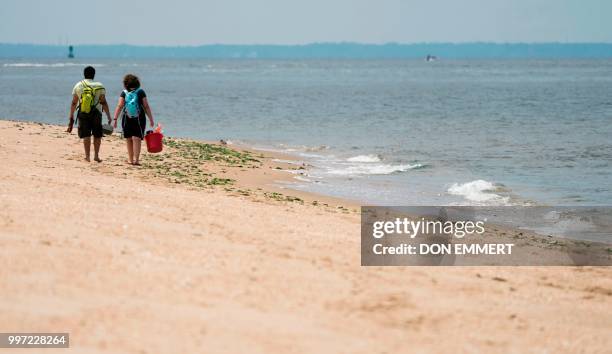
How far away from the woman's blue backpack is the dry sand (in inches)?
180

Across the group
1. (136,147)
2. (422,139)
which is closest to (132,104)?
(136,147)

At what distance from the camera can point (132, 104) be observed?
13.9 meters

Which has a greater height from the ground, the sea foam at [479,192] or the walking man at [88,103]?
the walking man at [88,103]

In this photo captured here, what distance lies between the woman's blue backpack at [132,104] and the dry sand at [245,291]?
4.56 m

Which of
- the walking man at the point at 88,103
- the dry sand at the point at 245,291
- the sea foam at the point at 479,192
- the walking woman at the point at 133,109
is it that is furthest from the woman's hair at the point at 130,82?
the sea foam at the point at 479,192

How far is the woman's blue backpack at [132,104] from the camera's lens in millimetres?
13836

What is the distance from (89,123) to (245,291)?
25.7 ft

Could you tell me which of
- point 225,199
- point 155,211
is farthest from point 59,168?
point 155,211

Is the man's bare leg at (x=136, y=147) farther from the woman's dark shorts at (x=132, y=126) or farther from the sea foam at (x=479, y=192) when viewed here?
the sea foam at (x=479, y=192)

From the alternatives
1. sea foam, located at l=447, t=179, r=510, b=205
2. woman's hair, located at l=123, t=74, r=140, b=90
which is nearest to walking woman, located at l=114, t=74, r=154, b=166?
woman's hair, located at l=123, t=74, r=140, b=90

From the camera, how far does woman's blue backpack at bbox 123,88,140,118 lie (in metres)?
13.8

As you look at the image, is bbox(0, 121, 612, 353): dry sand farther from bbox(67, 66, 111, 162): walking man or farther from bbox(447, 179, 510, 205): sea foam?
bbox(447, 179, 510, 205): sea foam

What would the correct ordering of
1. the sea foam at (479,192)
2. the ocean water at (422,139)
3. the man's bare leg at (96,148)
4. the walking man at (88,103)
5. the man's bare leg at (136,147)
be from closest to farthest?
the walking man at (88,103) < the man's bare leg at (96,148) < the man's bare leg at (136,147) < the sea foam at (479,192) < the ocean water at (422,139)

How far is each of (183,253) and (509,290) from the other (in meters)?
2.87
